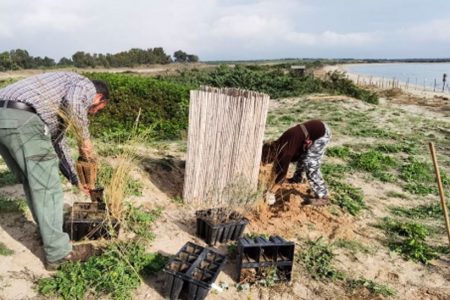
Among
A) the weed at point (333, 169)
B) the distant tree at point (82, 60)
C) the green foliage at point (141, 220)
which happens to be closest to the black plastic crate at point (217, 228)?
the green foliage at point (141, 220)

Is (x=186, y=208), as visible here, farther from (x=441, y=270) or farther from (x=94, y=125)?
(x=94, y=125)

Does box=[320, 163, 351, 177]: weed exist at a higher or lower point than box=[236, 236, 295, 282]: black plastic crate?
lower

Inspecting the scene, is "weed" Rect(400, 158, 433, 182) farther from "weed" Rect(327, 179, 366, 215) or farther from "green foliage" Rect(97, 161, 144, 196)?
"green foliage" Rect(97, 161, 144, 196)

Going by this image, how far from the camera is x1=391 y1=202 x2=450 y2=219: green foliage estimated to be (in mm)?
5348

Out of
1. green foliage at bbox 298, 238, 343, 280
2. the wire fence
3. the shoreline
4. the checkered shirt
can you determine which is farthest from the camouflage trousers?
the wire fence

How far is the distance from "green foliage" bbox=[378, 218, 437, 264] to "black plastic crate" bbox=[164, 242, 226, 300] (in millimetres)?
2119

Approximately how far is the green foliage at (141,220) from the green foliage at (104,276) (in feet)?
1.43

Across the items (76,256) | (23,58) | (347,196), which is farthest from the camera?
(23,58)

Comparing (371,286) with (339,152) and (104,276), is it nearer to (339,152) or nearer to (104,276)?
(104,276)

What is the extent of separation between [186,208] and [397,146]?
5.35 m

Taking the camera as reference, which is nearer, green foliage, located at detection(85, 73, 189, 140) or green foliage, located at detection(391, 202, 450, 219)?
green foliage, located at detection(391, 202, 450, 219)

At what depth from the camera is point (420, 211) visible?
5.48 metres

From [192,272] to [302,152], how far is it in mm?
2416

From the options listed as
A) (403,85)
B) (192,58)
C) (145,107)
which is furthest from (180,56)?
(145,107)
